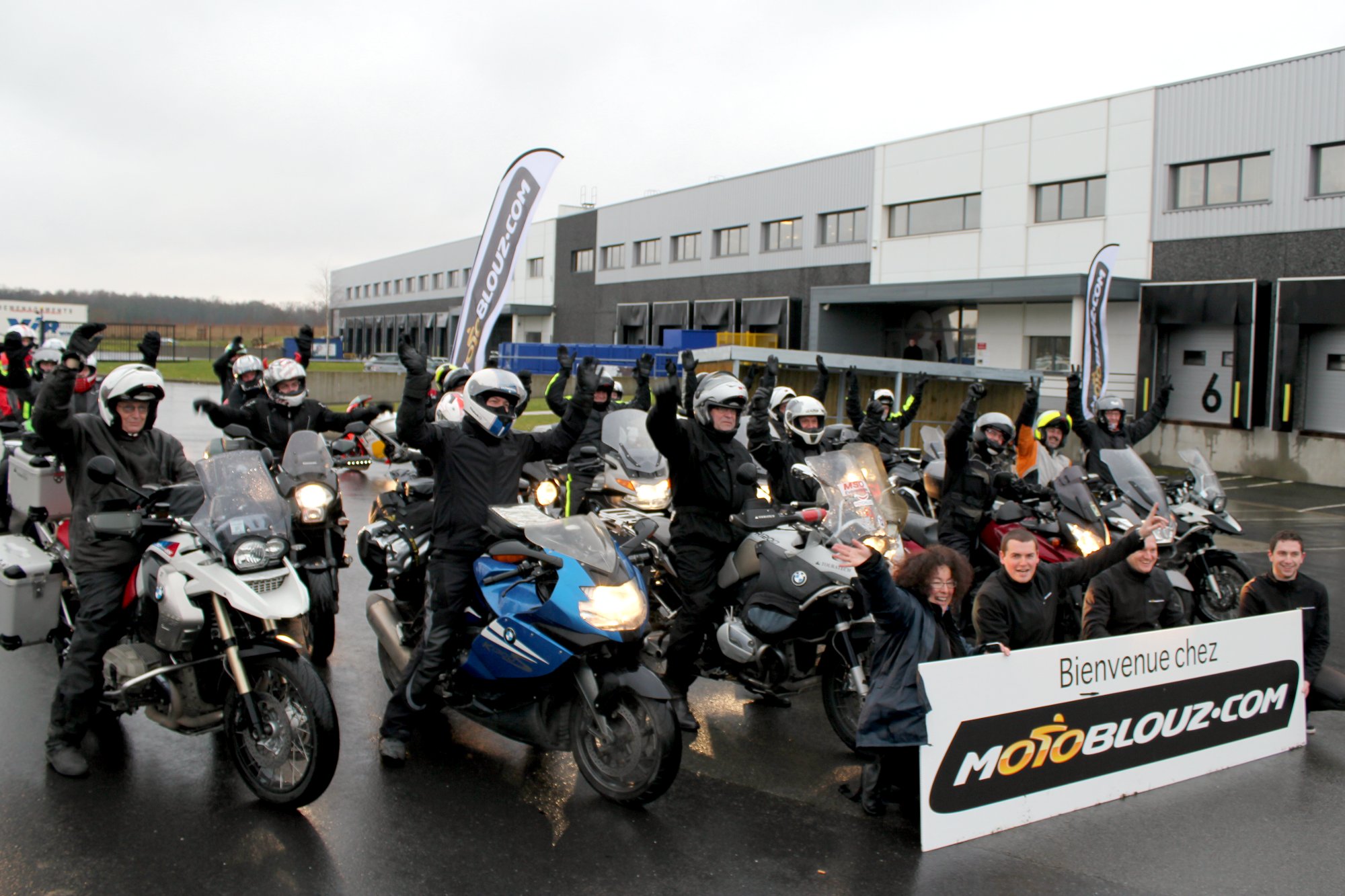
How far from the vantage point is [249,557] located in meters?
4.36

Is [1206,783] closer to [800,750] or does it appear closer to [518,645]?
[800,750]

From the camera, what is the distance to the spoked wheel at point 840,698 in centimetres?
527

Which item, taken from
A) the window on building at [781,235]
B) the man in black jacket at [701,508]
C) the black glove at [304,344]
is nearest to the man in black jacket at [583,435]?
the black glove at [304,344]

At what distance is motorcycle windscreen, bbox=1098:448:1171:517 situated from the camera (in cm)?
735

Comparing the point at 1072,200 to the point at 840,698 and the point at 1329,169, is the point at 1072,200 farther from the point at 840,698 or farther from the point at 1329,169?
the point at 840,698

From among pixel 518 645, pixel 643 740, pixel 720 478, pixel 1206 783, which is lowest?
pixel 1206 783

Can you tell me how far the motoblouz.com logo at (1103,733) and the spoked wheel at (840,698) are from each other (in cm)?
86

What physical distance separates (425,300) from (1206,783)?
75.9 meters

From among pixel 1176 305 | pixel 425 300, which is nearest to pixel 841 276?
pixel 1176 305

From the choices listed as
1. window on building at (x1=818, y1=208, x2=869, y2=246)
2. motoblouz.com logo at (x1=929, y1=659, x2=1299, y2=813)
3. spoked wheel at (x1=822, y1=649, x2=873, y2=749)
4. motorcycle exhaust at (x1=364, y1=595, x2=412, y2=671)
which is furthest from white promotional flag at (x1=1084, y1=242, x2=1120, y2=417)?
window on building at (x1=818, y1=208, x2=869, y2=246)

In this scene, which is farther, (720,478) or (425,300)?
(425,300)

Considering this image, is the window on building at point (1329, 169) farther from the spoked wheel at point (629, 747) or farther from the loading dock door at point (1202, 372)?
the spoked wheel at point (629, 747)

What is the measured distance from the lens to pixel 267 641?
4.32 m

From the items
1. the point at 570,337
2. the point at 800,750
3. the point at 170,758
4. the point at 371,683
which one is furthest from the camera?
the point at 570,337
